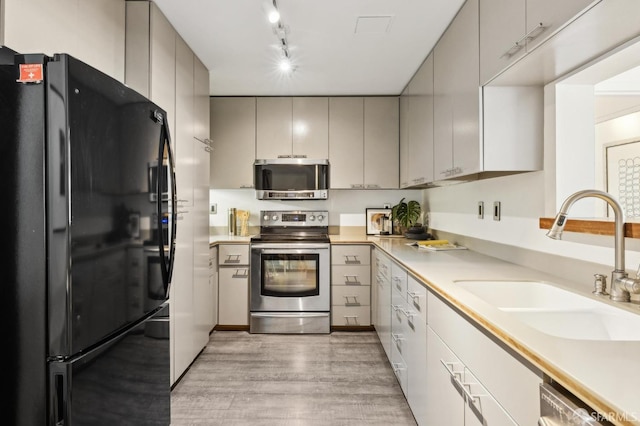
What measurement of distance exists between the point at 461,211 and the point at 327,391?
1678 millimetres

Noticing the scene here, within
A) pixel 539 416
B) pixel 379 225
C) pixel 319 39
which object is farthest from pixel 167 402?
pixel 379 225

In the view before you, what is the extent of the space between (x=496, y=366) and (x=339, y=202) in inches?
121

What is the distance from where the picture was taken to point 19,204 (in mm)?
994

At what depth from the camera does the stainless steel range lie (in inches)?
133

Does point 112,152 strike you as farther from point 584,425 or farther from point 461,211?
point 461,211

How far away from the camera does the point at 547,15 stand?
1.23m

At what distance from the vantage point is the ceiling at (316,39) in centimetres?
210

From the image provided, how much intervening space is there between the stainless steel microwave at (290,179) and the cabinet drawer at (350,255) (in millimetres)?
613

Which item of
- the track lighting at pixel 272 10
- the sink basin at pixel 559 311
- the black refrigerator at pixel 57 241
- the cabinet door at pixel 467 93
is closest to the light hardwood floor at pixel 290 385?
the sink basin at pixel 559 311

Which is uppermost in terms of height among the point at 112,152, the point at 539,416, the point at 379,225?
the point at 112,152

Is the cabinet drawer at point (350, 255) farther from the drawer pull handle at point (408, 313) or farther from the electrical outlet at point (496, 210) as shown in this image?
the electrical outlet at point (496, 210)

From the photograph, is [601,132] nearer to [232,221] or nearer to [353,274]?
[353,274]

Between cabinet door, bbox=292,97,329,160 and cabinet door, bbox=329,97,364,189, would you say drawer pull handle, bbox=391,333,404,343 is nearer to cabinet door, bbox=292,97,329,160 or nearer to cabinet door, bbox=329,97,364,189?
cabinet door, bbox=329,97,364,189

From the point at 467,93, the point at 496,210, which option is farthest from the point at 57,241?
the point at 496,210
